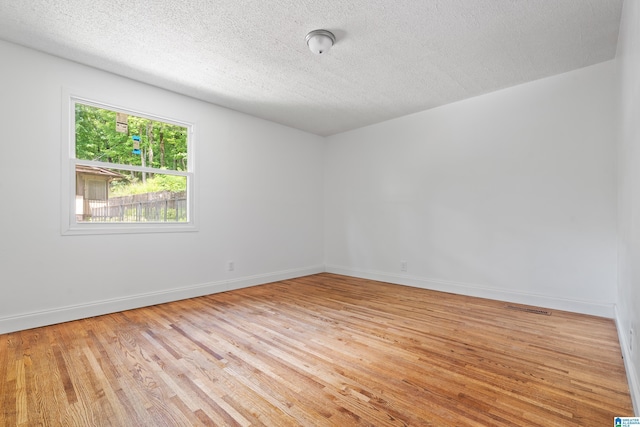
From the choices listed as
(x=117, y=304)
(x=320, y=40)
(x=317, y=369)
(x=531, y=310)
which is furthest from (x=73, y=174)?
(x=531, y=310)

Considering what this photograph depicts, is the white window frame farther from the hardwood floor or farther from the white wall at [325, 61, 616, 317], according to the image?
the white wall at [325, 61, 616, 317]

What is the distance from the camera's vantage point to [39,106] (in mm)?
2855

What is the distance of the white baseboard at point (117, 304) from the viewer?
2717mm

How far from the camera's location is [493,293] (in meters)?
3.73

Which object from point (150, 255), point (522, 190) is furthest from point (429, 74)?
point (150, 255)

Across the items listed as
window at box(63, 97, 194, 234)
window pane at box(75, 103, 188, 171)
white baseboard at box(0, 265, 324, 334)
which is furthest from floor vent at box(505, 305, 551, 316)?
window pane at box(75, 103, 188, 171)

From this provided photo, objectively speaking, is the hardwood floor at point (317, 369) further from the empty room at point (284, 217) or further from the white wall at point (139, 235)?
the white wall at point (139, 235)

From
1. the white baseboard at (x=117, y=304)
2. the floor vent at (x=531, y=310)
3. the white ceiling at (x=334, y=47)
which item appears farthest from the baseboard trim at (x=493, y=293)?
the white ceiling at (x=334, y=47)

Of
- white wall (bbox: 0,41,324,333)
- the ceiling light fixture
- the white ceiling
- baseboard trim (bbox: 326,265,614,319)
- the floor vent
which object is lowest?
the floor vent

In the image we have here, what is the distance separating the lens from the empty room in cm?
178

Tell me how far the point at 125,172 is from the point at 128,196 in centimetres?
27

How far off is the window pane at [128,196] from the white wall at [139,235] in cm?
21

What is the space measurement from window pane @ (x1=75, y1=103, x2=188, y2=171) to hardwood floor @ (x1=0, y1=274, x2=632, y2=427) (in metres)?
1.73

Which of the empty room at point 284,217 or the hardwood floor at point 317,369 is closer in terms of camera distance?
the hardwood floor at point 317,369
